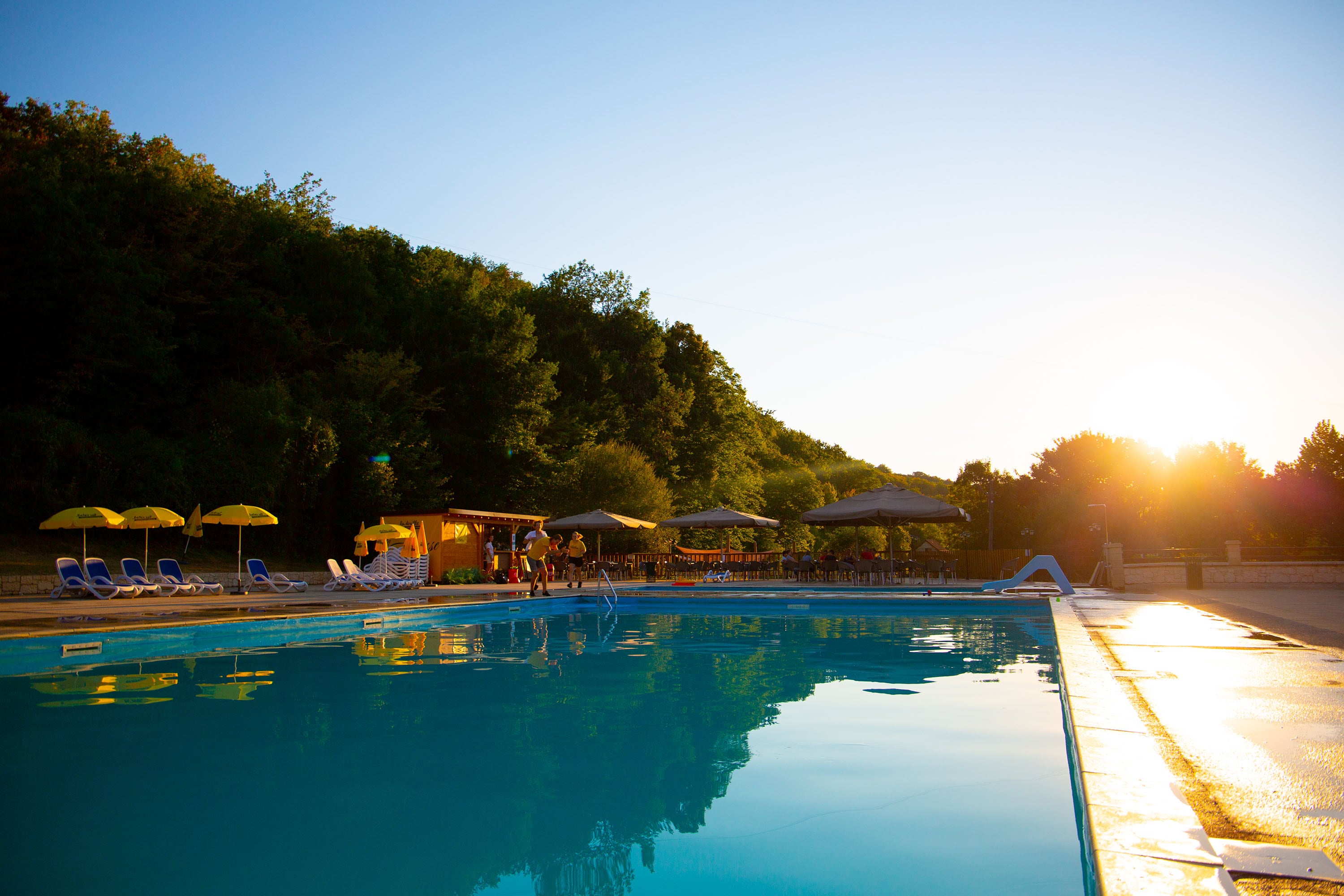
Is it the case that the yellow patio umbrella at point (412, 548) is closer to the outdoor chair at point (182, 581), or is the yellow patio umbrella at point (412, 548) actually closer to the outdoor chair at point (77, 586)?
the outdoor chair at point (182, 581)

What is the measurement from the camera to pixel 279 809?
358cm

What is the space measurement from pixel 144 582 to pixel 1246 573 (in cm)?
2255

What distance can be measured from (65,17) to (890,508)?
21952 mm

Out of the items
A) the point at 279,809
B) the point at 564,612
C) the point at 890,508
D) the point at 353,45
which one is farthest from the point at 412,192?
the point at 279,809

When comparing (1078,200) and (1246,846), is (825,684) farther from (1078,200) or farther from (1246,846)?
(1078,200)

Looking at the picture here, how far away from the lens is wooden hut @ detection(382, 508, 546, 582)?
63.0ft

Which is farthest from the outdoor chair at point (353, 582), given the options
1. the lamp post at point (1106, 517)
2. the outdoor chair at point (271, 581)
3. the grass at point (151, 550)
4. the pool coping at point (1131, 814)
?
the lamp post at point (1106, 517)

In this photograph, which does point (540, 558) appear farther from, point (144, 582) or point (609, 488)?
point (609, 488)

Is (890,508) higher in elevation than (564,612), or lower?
higher

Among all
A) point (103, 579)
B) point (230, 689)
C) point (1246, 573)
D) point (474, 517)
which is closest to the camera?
point (230, 689)

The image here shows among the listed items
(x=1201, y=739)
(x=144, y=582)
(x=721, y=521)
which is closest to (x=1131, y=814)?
(x=1201, y=739)

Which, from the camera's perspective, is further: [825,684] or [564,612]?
[564,612]

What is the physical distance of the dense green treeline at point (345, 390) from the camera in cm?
1994

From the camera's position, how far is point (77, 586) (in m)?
13.0
